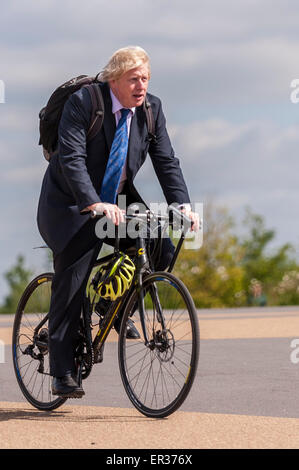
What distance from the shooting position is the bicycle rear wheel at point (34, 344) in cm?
615

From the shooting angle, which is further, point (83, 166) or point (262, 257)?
point (262, 257)

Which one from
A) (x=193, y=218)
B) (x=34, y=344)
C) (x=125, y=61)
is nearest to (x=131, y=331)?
(x=193, y=218)

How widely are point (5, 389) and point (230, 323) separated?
883 cm

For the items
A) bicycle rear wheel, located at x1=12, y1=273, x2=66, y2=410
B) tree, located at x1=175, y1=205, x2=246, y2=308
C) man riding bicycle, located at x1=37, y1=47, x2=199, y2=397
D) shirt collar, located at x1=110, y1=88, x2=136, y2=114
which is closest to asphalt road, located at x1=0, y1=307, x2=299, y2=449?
bicycle rear wheel, located at x1=12, y1=273, x2=66, y2=410

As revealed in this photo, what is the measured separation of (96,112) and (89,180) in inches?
15.3

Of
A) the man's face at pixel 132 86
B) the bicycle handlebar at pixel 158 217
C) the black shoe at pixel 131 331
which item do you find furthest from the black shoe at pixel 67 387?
the man's face at pixel 132 86

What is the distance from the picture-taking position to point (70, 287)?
568 centimetres

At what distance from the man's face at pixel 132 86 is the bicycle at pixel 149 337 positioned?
62 centimetres

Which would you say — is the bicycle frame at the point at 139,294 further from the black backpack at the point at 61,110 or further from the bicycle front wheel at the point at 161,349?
the black backpack at the point at 61,110

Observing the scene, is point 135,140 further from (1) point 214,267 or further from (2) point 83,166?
(1) point 214,267

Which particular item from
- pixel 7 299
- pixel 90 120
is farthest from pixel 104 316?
pixel 7 299

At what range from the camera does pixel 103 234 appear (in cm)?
567

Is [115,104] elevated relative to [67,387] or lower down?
elevated
